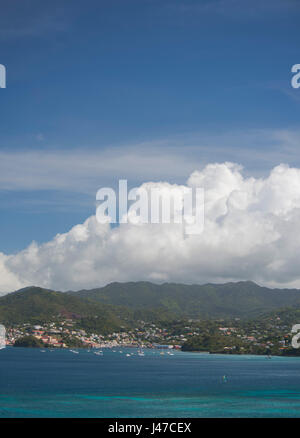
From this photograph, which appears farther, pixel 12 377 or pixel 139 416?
pixel 12 377

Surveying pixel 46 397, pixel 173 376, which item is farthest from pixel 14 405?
pixel 173 376

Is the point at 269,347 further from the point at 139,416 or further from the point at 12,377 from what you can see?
the point at 139,416

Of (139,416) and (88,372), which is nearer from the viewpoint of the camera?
(139,416)
